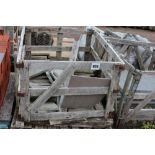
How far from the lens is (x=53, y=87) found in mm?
3969

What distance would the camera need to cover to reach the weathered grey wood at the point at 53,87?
3.86 m

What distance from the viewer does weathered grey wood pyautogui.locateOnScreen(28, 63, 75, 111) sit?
12.7 feet

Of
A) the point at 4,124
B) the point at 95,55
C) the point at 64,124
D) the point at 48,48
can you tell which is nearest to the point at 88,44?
the point at 95,55

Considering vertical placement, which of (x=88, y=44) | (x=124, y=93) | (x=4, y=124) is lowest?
(x=4, y=124)

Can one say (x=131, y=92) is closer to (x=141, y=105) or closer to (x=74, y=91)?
(x=141, y=105)

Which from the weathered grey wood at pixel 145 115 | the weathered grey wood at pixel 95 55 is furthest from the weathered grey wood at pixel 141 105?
the weathered grey wood at pixel 95 55

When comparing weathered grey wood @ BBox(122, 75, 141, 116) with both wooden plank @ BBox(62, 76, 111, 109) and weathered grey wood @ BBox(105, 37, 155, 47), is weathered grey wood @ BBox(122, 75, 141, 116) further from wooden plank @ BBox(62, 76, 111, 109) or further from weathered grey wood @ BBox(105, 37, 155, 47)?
weathered grey wood @ BBox(105, 37, 155, 47)

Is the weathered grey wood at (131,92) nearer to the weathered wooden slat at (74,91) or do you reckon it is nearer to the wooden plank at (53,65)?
the weathered wooden slat at (74,91)

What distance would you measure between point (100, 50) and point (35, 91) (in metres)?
1.92

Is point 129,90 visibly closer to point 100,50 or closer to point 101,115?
point 101,115

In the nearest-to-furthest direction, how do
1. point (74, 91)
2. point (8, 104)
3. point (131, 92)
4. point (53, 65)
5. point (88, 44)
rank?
1. point (53, 65)
2. point (74, 91)
3. point (131, 92)
4. point (8, 104)
5. point (88, 44)

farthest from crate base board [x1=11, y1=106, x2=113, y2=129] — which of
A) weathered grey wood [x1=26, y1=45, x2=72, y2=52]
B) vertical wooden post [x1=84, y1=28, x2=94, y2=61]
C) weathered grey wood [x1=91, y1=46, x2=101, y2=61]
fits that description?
vertical wooden post [x1=84, y1=28, x2=94, y2=61]

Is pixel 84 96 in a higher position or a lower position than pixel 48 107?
higher

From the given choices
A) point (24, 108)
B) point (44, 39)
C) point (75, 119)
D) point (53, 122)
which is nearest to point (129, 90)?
point (75, 119)
